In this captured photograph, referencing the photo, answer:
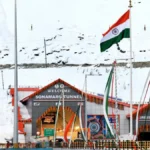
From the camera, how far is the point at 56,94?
84.0 m

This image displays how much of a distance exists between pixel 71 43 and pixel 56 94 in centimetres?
4691

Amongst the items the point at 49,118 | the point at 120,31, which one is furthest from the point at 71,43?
the point at 120,31

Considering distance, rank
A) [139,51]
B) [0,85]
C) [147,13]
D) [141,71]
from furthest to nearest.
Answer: [147,13]
[139,51]
[141,71]
[0,85]

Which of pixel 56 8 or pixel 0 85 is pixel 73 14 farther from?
pixel 0 85

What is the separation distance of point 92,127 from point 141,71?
30.0 meters

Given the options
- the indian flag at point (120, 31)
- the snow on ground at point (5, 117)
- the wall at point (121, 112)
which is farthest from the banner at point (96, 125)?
the indian flag at point (120, 31)

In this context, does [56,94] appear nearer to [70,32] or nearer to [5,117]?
[5,117]

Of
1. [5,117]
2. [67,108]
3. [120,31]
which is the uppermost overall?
[120,31]

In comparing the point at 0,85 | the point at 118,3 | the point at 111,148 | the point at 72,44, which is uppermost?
the point at 118,3

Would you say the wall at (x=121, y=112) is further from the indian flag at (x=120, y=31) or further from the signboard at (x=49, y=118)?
the indian flag at (x=120, y=31)

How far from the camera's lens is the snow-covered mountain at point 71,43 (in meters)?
108

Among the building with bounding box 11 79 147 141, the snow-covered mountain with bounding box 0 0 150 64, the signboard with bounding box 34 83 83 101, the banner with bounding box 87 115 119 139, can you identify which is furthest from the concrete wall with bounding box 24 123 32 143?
the snow-covered mountain with bounding box 0 0 150 64

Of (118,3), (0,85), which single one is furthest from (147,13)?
(0,85)

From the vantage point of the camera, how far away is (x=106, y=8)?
149375 mm
